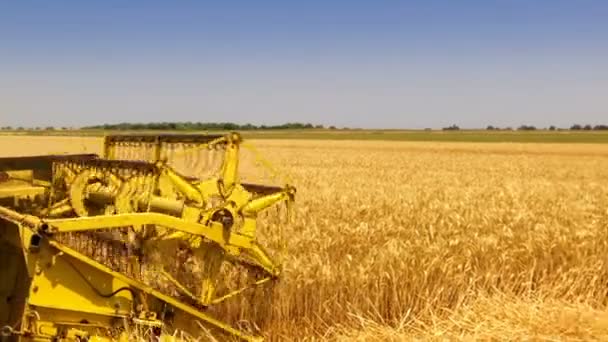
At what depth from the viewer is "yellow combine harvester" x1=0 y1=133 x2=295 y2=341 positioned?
162 inches

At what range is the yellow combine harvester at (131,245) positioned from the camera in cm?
412

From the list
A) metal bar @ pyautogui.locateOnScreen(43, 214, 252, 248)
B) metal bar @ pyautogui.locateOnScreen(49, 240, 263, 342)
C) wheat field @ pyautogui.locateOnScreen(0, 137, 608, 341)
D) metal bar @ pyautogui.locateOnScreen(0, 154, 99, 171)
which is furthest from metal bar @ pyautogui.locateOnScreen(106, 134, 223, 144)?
wheat field @ pyautogui.locateOnScreen(0, 137, 608, 341)

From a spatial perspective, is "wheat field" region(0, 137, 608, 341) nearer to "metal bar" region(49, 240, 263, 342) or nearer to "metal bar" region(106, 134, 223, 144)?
"metal bar" region(49, 240, 263, 342)

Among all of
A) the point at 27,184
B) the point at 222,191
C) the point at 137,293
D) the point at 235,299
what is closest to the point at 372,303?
the point at 235,299

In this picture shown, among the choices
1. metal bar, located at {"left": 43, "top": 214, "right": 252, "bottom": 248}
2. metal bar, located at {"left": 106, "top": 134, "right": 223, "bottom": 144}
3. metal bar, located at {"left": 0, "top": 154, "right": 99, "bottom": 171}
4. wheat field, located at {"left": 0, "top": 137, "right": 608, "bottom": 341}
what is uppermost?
metal bar, located at {"left": 106, "top": 134, "right": 223, "bottom": 144}

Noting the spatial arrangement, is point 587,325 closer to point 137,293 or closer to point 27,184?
point 137,293

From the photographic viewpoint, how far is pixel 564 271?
7.19 m

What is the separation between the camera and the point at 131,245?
4.95m

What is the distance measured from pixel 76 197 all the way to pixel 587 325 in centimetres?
435

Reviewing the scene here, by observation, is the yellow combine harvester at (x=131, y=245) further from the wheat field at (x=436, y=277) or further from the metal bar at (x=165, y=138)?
the wheat field at (x=436, y=277)

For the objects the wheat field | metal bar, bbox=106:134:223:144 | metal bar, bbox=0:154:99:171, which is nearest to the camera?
the wheat field

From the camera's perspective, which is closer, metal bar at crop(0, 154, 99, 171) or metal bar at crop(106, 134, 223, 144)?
metal bar at crop(106, 134, 223, 144)

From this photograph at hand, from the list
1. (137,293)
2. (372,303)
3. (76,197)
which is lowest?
(372,303)

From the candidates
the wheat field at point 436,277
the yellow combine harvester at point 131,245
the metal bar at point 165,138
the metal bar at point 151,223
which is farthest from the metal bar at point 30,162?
the metal bar at point 151,223
